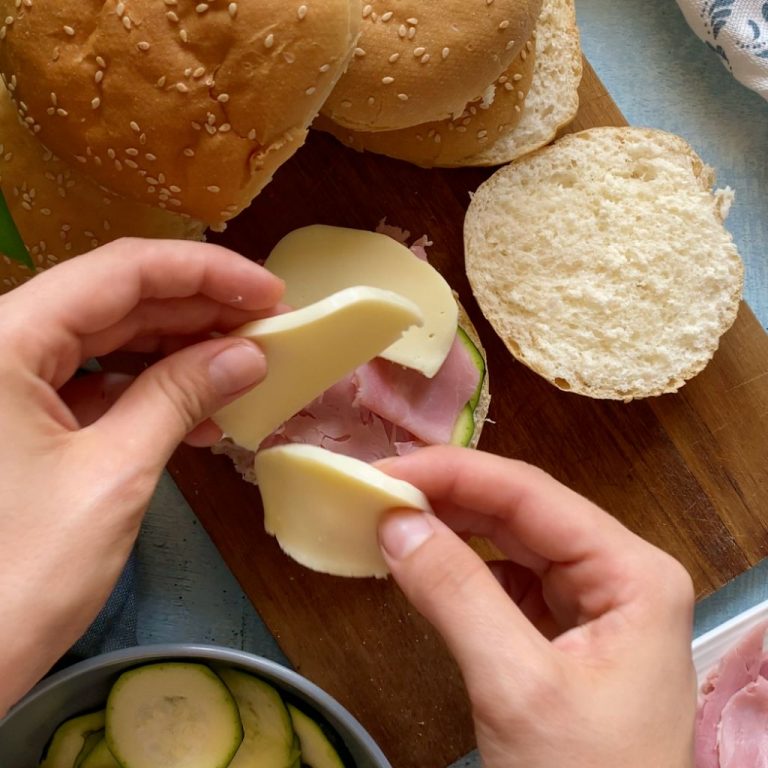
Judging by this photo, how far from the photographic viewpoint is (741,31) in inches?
84.4

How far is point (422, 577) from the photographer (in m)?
1.28

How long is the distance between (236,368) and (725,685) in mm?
1465

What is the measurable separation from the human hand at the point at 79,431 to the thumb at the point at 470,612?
416 millimetres

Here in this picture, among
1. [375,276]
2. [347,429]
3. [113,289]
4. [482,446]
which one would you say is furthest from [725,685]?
[113,289]

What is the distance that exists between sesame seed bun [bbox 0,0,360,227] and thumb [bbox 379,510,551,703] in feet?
2.69

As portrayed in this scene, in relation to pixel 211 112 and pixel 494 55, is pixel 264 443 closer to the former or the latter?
pixel 211 112

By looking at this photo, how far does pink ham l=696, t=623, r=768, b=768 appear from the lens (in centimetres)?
200

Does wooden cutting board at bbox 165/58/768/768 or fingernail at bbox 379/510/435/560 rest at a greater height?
fingernail at bbox 379/510/435/560

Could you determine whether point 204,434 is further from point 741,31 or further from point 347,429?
point 741,31

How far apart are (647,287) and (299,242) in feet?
2.74

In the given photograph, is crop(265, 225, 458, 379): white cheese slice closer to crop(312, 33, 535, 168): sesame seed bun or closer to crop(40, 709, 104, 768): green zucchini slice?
crop(312, 33, 535, 168): sesame seed bun

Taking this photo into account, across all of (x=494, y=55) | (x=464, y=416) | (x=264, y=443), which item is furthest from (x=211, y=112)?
(x=464, y=416)

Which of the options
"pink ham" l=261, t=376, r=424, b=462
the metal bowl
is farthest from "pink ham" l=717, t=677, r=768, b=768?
"pink ham" l=261, t=376, r=424, b=462

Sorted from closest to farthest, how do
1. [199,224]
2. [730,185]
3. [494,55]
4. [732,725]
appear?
[494,55] → [199,224] → [732,725] → [730,185]
